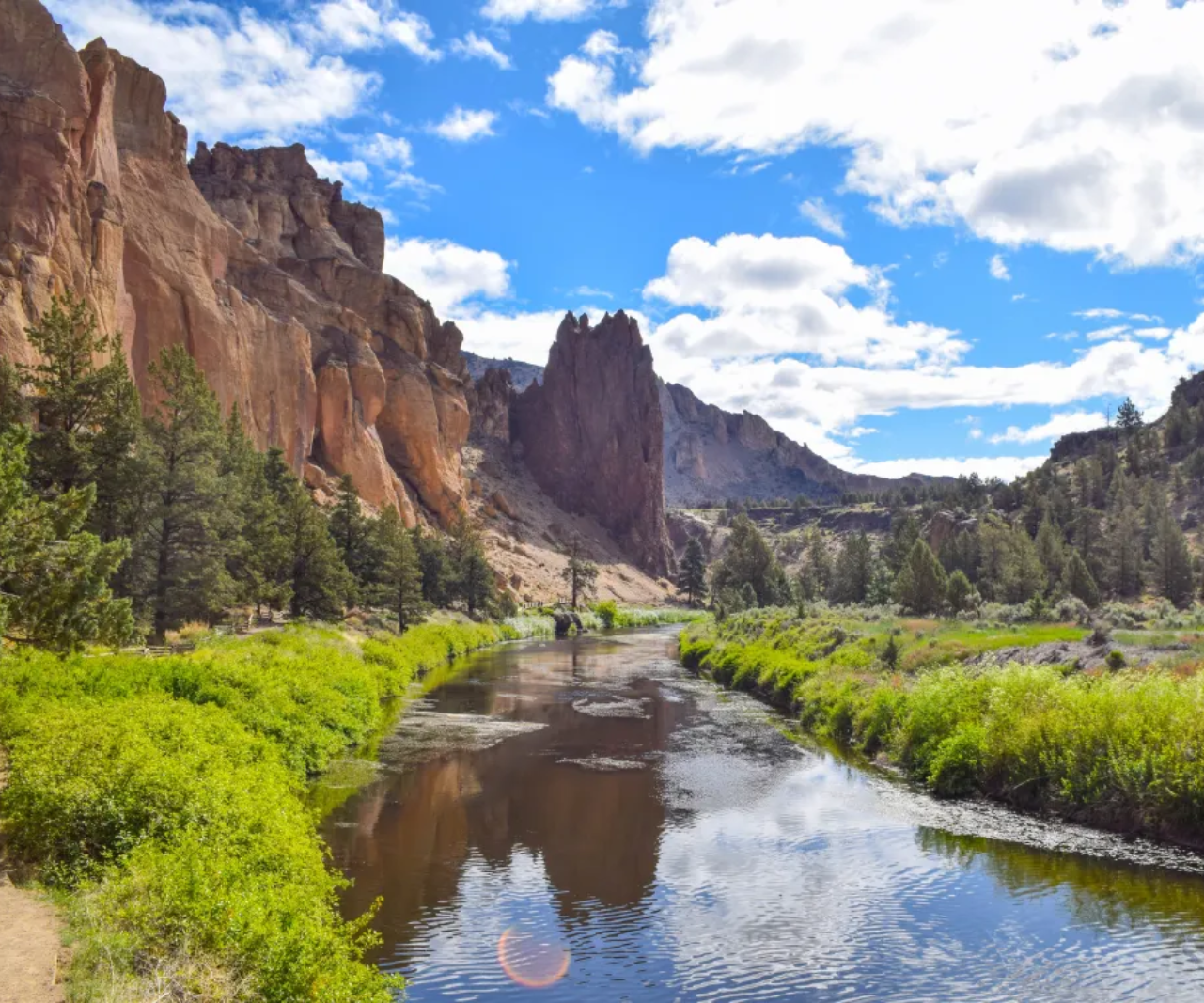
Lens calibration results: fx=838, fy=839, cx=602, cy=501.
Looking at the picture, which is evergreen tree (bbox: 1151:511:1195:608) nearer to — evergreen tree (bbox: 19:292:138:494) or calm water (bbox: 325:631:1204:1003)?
calm water (bbox: 325:631:1204:1003)

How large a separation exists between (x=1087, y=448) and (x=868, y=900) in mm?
177773

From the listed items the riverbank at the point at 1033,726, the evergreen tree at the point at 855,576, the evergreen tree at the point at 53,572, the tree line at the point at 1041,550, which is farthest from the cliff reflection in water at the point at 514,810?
the evergreen tree at the point at 855,576

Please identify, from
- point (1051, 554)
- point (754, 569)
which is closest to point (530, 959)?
point (1051, 554)

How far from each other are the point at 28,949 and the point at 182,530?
2864cm

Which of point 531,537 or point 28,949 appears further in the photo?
point 531,537

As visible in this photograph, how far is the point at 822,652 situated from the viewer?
41188mm

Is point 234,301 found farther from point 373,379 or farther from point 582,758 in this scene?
point 582,758

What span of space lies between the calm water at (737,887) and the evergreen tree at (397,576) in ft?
105

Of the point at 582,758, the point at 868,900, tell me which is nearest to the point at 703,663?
the point at 582,758

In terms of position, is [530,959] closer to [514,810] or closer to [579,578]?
[514,810]

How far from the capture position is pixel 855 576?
9856cm

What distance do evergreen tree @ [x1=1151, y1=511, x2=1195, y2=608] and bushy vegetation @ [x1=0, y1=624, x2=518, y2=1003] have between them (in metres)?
Result: 84.1

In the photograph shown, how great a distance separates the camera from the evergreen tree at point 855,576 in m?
97.2

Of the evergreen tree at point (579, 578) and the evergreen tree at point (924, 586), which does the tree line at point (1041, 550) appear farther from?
the evergreen tree at point (579, 578)
